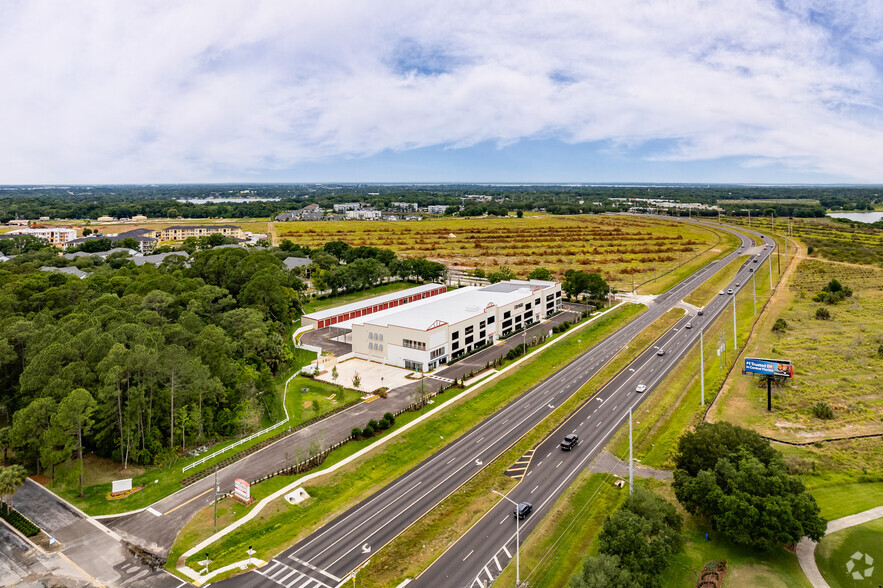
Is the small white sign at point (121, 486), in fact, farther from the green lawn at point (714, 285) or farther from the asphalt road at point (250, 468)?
the green lawn at point (714, 285)

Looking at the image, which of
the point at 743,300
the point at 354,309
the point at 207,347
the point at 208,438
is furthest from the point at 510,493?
the point at 743,300

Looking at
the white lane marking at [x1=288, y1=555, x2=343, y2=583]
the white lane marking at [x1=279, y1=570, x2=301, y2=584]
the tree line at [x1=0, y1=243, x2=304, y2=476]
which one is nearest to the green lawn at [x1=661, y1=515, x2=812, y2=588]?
the white lane marking at [x1=288, y1=555, x2=343, y2=583]

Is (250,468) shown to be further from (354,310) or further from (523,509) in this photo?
(354,310)

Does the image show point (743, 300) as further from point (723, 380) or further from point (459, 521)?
point (459, 521)

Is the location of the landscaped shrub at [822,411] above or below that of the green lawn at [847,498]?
above

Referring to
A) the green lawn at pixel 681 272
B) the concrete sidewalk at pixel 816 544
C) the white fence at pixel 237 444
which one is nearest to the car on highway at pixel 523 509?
the concrete sidewalk at pixel 816 544

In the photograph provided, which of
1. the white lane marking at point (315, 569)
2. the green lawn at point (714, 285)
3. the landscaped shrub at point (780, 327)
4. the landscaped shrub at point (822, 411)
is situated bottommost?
the white lane marking at point (315, 569)
